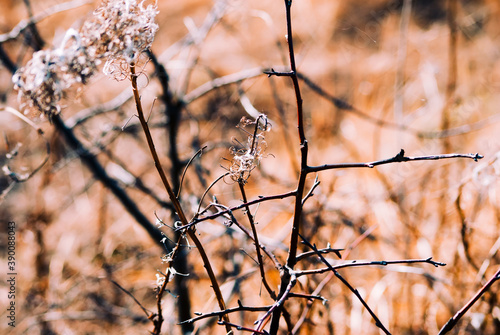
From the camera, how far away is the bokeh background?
0.78 metres

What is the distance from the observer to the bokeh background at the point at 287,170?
0.78 meters


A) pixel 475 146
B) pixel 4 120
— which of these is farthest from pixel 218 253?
pixel 4 120

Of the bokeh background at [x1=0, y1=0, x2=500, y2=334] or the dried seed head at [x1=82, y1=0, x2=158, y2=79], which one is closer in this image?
the dried seed head at [x1=82, y1=0, x2=158, y2=79]

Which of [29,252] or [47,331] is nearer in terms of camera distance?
[47,331]

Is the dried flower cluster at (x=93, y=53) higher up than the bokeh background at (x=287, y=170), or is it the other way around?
the bokeh background at (x=287, y=170)

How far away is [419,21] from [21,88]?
2878mm

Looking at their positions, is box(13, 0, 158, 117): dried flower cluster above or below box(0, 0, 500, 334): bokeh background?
below

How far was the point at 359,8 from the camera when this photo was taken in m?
2.88

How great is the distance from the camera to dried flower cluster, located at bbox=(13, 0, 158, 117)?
11.8 inches

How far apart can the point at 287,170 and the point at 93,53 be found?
1.76 metres

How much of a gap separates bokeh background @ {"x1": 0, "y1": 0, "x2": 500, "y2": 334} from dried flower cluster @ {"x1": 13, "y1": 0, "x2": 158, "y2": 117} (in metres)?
0.02

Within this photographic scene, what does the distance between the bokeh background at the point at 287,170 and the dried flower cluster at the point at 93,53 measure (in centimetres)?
2

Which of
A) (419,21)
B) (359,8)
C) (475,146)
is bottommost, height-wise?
(475,146)

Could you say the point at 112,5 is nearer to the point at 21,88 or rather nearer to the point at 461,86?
the point at 21,88
